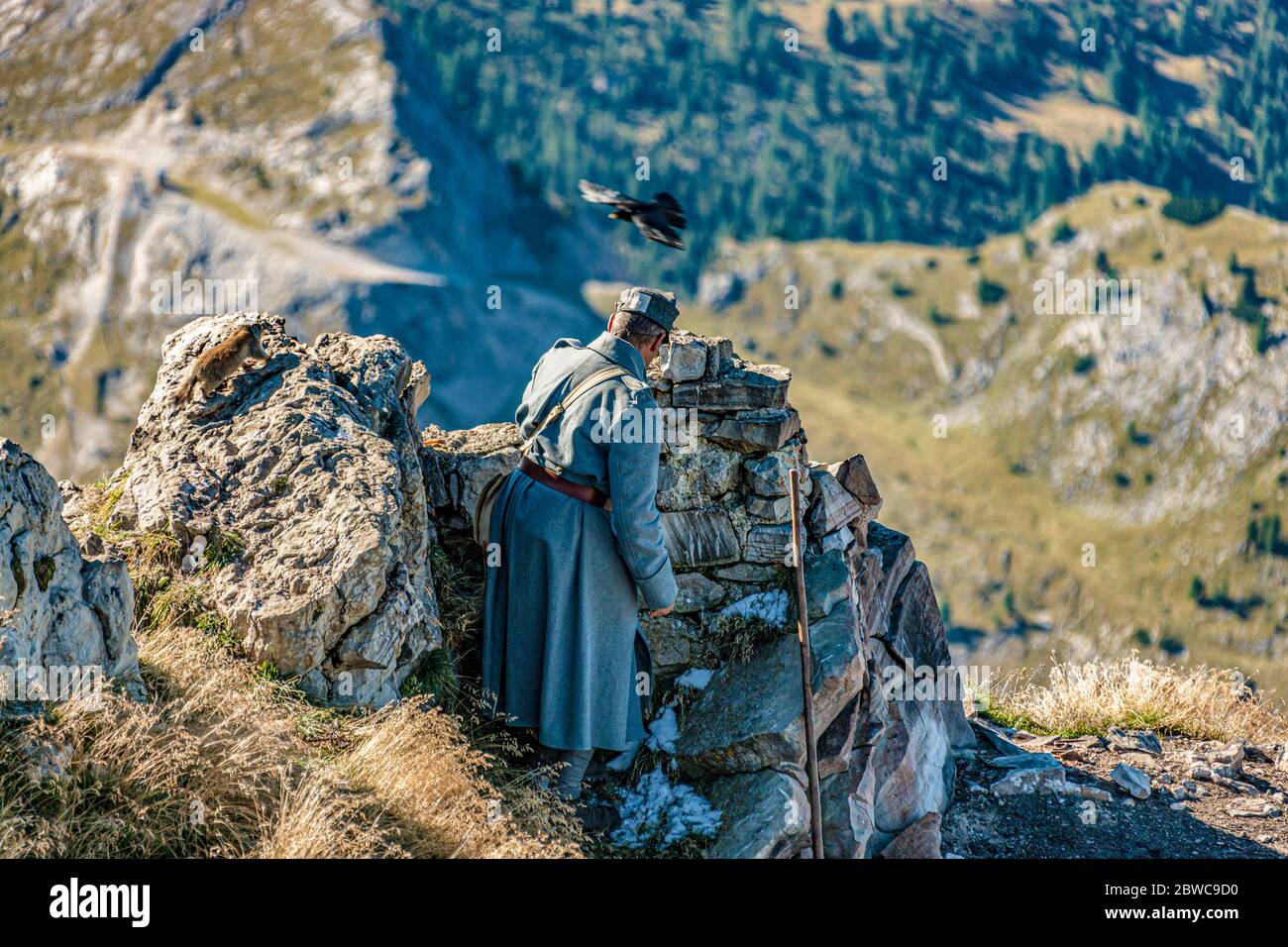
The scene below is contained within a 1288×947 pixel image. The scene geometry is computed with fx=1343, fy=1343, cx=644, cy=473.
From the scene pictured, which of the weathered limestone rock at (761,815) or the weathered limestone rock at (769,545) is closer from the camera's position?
the weathered limestone rock at (761,815)

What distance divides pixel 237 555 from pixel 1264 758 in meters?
9.42

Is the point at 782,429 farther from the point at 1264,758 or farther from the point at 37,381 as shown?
the point at 37,381

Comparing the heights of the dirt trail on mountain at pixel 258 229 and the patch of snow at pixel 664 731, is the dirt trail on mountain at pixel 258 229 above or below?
above

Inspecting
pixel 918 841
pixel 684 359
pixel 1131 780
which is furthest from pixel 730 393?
pixel 1131 780

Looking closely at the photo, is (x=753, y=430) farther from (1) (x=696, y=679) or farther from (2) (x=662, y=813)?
(2) (x=662, y=813)

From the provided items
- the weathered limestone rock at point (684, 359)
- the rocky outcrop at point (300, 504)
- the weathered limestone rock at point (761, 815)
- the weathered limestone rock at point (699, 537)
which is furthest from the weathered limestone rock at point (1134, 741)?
the rocky outcrop at point (300, 504)

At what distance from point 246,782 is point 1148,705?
30.6 ft

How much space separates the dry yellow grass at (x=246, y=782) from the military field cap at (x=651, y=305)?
3.02 metres

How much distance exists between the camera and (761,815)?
906 cm

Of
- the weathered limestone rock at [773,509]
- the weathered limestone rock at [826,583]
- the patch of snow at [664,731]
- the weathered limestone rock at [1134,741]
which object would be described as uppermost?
the weathered limestone rock at [773,509]

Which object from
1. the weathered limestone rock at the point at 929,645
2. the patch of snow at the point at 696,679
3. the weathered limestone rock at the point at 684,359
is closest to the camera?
the patch of snow at the point at 696,679

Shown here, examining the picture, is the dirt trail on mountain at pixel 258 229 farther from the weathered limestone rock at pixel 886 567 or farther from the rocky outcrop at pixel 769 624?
the rocky outcrop at pixel 769 624

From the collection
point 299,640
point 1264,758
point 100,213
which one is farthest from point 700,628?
point 100,213

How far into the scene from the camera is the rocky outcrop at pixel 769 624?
958 centimetres
